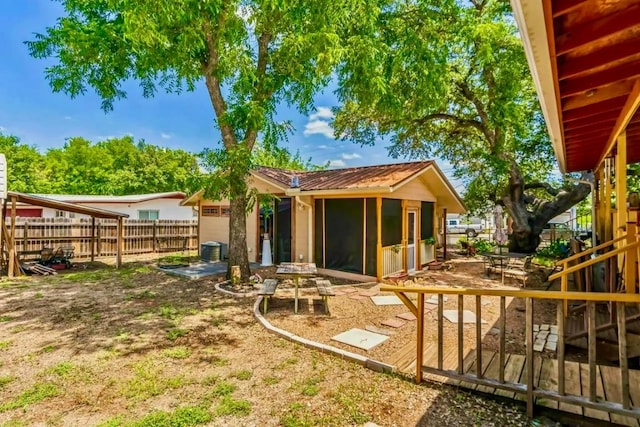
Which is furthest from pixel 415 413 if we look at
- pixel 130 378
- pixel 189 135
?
pixel 189 135

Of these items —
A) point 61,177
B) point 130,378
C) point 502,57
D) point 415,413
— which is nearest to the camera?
point 415,413

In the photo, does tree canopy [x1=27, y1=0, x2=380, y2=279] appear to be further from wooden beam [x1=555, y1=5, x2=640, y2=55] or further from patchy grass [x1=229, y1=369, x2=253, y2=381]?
wooden beam [x1=555, y1=5, x2=640, y2=55]

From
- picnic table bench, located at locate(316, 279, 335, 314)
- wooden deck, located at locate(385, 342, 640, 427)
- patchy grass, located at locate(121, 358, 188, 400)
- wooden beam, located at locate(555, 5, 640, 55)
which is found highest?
wooden beam, located at locate(555, 5, 640, 55)

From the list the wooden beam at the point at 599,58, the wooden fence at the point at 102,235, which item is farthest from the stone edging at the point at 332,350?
the wooden fence at the point at 102,235

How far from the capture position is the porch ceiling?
1.76 m

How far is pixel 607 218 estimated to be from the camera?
721 centimetres

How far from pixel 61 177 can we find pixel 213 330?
35.8 meters

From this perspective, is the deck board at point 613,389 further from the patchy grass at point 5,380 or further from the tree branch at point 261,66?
the tree branch at point 261,66

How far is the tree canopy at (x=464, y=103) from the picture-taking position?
9.46 meters

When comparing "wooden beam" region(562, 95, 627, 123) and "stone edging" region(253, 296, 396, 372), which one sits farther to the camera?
"stone edging" region(253, 296, 396, 372)

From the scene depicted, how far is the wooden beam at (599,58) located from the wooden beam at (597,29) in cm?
33

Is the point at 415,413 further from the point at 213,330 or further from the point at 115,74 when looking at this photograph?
the point at 115,74

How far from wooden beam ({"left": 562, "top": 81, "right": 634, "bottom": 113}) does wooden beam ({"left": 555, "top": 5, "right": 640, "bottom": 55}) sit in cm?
153

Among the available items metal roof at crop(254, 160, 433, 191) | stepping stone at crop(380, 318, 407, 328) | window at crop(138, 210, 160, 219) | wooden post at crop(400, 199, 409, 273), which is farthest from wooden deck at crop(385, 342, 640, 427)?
window at crop(138, 210, 160, 219)
